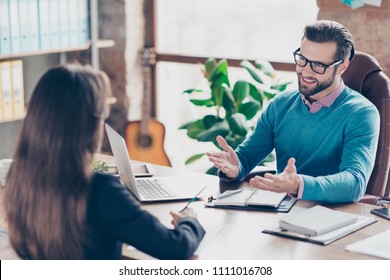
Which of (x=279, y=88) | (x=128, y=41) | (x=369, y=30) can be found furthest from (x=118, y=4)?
(x=369, y=30)

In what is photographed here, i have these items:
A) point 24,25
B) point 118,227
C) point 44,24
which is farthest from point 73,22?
point 118,227

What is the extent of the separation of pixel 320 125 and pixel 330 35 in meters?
0.33

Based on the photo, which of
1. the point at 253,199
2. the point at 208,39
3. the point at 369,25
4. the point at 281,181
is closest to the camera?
the point at 281,181

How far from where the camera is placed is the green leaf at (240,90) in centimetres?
376

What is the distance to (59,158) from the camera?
63.1 inches

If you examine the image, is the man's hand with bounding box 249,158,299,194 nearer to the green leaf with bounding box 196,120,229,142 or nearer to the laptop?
the laptop

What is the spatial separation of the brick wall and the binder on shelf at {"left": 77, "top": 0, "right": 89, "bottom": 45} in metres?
1.39

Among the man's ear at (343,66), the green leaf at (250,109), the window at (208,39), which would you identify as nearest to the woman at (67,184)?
the man's ear at (343,66)

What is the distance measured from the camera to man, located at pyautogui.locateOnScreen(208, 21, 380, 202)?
2.51 metres

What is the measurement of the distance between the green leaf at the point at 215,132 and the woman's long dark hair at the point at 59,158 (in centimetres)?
212

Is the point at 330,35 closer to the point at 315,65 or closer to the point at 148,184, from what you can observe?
the point at 315,65

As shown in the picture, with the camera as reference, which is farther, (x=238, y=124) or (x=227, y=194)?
(x=238, y=124)
